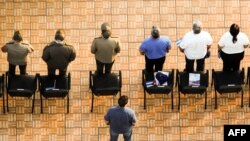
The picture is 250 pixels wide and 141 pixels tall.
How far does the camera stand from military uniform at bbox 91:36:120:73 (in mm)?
12234

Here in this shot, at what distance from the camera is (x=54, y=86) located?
12453mm

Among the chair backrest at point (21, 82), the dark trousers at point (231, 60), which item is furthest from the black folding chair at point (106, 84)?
the dark trousers at point (231, 60)

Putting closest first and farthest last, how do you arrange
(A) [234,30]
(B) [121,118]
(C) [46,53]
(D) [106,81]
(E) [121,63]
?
(B) [121,118], (A) [234,30], (C) [46,53], (D) [106,81], (E) [121,63]

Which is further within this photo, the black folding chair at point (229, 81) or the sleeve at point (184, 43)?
the black folding chair at point (229, 81)

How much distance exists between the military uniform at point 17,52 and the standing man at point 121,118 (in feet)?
6.61

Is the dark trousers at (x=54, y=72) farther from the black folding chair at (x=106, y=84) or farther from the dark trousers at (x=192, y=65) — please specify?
the dark trousers at (x=192, y=65)

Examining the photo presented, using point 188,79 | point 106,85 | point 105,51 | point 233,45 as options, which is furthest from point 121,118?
point 233,45

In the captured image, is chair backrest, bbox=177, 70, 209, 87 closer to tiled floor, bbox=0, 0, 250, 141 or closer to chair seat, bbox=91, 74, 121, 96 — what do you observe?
tiled floor, bbox=0, 0, 250, 141

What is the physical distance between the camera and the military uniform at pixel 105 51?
482 inches

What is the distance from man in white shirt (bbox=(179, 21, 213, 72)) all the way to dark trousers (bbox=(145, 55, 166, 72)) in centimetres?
43

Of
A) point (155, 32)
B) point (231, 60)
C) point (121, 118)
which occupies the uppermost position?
point (155, 32)

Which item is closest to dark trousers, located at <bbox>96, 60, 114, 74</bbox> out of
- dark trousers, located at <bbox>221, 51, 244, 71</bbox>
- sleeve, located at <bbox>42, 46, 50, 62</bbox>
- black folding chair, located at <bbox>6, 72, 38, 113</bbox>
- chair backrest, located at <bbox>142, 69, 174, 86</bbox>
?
chair backrest, located at <bbox>142, 69, 174, 86</bbox>

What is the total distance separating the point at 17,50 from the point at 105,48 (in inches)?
62.7

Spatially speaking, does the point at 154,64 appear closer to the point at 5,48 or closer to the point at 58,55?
the point at 58,55
